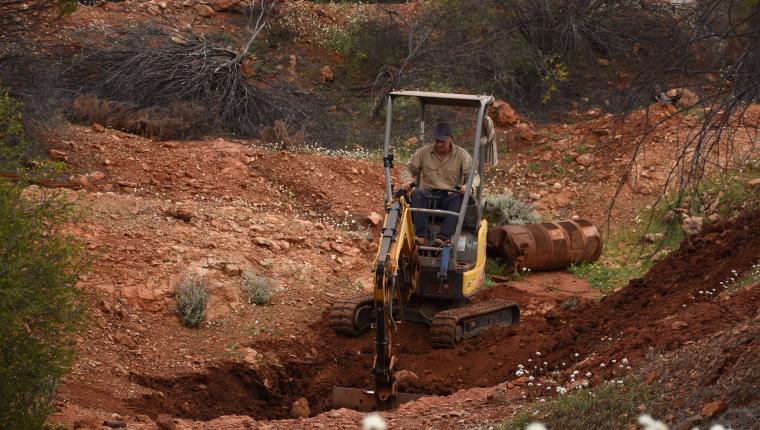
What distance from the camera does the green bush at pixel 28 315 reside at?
8.01 m

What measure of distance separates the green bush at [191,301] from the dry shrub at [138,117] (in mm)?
6659

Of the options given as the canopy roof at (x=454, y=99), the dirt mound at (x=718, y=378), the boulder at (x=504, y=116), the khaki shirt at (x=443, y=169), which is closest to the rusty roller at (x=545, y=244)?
the khaki shirt at (x=443, y=169)

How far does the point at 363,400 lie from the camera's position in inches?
402

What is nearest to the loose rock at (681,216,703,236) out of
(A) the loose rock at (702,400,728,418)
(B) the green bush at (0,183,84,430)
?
(A) the loose rock at (702,400,728,418)

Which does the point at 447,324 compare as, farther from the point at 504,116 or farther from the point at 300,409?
the point at 504,116

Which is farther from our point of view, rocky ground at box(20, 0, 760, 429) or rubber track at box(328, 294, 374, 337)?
rubber track at box(328, 294, 374, 337)

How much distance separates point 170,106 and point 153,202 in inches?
212

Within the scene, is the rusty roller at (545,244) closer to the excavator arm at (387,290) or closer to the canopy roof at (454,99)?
the canopy roof at (454,99)

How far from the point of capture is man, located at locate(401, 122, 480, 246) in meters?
12.0

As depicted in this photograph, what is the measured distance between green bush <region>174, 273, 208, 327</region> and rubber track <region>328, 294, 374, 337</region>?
1.44m

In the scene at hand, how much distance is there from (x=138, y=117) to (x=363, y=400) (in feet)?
33.3

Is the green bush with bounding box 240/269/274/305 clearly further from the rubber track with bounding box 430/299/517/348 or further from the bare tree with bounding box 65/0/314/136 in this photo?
the bare tree with bounding box 65/0/314/136

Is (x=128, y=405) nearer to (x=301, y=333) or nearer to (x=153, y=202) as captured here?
(x=301, y=333)

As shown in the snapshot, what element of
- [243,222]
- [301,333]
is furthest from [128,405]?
[243,222]
